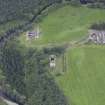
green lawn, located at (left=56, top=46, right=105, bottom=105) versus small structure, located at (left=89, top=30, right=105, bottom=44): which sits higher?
small structure, located at (left=89, top=30, right=105, bottom=44)

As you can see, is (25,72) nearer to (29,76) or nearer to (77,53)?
(29,76)

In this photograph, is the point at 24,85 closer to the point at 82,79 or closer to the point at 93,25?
the point at 82,79

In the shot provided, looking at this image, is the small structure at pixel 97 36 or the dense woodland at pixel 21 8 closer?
the small structure at pixel 97 36

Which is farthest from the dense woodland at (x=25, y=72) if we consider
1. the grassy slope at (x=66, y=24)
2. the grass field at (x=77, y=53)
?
the grassy slope at (x=66, y=24)

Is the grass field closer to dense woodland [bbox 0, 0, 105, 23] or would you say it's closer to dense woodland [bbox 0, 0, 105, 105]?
dense woodland [bbox 0, 0, 105, 105]

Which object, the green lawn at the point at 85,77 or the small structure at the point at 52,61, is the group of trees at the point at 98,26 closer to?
the green lawn at the point at 85,77

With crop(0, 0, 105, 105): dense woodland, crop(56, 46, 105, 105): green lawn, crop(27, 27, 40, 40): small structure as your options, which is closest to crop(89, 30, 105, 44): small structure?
crop(56, 46, 105, 105): green lawn

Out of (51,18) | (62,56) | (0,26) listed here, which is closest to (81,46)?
(62,56)
